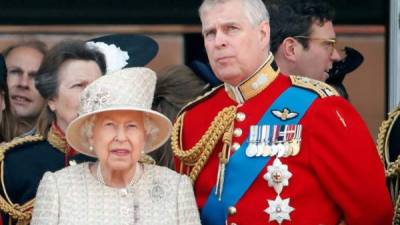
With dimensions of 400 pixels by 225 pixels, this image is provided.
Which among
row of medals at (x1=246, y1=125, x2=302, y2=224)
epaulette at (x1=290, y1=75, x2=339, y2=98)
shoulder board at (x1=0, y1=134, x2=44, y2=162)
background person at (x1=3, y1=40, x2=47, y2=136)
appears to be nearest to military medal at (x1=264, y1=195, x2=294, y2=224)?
row of medals at (x1=246, y1=125, x2=302, y2=224)

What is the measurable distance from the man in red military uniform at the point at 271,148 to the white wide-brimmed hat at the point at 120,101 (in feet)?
0.77

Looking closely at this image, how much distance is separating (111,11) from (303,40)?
1309 mm

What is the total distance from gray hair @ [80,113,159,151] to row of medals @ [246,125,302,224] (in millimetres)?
321

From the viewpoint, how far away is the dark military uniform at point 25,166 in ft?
18.4

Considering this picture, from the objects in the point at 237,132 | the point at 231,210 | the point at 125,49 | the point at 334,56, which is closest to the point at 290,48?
the point at 334,56

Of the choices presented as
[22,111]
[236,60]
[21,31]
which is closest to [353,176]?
[236,60]

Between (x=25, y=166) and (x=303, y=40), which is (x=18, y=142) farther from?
(x=303, y=40)

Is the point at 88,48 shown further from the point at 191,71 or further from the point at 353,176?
the point at 353,176

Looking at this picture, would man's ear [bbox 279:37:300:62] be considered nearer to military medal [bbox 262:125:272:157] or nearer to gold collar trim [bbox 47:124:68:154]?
military medal [bbox 262:125:272:157]

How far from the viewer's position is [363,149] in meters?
5.21

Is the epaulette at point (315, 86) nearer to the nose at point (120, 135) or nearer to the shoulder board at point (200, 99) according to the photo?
the shoulder board at point (200, 99)

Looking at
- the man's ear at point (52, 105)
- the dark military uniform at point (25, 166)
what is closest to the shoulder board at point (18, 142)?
the dark military uniform at point (25, 166)

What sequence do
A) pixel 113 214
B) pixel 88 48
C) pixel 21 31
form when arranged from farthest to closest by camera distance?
pixel 21 31 < pixel 88 48 < pixel 113 214

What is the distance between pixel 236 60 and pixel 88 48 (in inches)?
30.8
